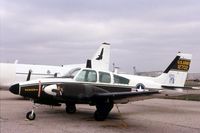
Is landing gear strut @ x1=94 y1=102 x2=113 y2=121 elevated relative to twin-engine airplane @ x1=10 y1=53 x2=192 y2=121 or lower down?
lower down

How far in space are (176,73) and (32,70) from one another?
11598 mm

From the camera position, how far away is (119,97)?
1223 centimetres

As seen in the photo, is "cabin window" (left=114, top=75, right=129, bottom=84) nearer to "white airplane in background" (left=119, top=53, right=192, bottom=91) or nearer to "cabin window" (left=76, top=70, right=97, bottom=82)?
"cabin window" (left=76, top=70, right=97, bottom=82)

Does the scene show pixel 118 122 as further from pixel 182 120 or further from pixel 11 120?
pixel 11 120

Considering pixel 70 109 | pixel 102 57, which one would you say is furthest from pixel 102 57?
pixel 70 109

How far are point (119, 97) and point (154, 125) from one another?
1570 mm

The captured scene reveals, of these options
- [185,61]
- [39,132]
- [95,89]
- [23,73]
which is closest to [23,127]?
[39,132]

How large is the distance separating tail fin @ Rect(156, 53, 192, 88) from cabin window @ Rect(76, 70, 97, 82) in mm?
4640

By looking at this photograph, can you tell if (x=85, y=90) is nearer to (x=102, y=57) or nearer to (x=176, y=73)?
(x=176, y=73)

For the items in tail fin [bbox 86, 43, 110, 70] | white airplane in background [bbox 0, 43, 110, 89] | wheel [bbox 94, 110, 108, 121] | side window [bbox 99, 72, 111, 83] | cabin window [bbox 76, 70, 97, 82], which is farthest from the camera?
tail fin [bbox 86, 43, 110, 70]

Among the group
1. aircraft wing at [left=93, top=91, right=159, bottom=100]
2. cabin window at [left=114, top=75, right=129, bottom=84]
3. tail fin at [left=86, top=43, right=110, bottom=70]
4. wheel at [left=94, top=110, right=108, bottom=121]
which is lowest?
wheel at [left=94, top=110, right=108, bottom=121]

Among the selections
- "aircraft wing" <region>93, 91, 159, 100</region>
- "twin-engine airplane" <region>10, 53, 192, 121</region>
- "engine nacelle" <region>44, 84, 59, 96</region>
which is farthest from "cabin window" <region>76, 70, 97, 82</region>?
"engine nacelle" <region>44, 84, 59, 96</region>

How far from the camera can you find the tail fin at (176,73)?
1714 cm

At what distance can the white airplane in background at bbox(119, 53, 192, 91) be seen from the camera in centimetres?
1631
